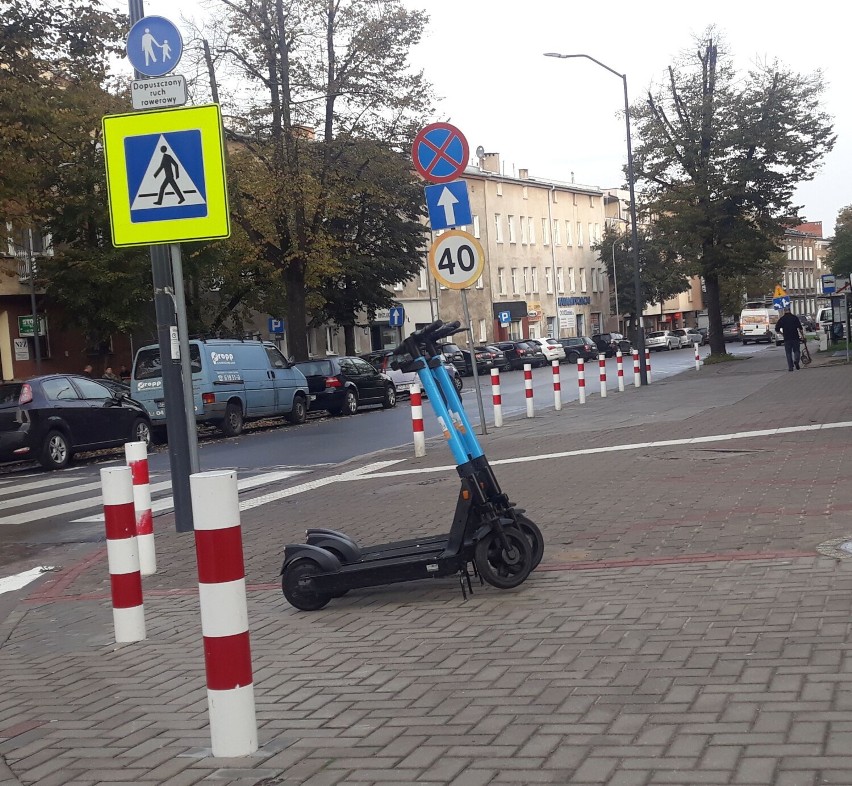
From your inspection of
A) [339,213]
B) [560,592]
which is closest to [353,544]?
[560,592]

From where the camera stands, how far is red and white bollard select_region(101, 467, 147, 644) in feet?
22.2

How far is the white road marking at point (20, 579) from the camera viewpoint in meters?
9.27

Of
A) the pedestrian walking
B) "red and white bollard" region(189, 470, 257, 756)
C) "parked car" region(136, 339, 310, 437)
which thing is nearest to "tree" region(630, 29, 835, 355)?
the pedestrian walking

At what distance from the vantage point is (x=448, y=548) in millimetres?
6961

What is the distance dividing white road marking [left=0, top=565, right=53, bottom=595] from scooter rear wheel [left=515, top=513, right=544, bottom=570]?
4.25m

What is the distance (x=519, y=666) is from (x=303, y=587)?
200 cm

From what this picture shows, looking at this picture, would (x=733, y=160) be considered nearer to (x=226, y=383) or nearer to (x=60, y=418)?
(x=226, y=383)

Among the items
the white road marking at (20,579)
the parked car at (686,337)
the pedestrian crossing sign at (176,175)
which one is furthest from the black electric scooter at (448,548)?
the parked car at (686,337)

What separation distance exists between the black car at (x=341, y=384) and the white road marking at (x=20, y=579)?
69.8 feet

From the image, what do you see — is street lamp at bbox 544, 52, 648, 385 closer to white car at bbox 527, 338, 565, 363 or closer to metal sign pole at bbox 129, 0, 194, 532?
white car at bbox 527, 338, 565, 363

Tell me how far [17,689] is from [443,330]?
3.03 metres

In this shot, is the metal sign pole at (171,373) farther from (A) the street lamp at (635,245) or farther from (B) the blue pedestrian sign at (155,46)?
(A) the street lamp at (635,245)

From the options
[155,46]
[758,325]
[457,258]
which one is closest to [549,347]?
[758,325]

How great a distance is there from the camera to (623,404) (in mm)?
24609
